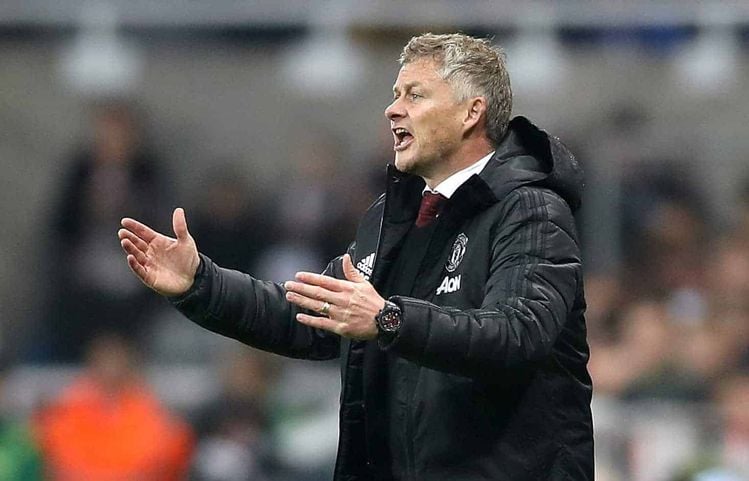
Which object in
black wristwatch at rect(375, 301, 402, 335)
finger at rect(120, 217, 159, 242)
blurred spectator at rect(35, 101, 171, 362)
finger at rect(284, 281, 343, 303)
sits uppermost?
blurred spectator at rect(35, 101, 171, 362)

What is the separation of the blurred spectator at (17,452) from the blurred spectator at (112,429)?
0.24 ft

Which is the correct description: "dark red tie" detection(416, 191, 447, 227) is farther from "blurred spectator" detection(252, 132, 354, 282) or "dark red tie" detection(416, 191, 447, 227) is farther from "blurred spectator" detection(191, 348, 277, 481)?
"blurred spectator" detection(252, 132, 354, 282)

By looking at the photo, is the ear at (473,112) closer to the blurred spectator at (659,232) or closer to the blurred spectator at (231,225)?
the blurred spectator at (659,232)

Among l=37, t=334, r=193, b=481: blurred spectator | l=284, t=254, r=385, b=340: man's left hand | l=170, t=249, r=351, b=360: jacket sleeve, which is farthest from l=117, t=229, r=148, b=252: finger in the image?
l=37, t=334, r=193, b=481: blurred spectator

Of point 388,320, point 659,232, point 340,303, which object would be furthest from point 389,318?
point 659,232

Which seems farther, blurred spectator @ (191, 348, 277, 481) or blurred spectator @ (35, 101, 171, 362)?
blurred spectator @ (35, 101, 171, 362)

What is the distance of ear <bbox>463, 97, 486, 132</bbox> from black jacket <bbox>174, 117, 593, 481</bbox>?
92mm

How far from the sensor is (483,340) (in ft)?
11.2

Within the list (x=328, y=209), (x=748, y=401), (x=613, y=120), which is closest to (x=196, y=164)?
(x=328, y=209)

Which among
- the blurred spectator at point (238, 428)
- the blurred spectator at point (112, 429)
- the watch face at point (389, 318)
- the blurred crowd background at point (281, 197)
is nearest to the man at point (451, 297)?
the watch face at point (389, 318)

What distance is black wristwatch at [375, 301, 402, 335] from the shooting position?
3387 mm

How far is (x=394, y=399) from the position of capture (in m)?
3.78

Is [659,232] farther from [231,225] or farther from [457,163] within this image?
[457,163]

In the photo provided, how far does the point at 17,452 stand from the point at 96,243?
1.42m
